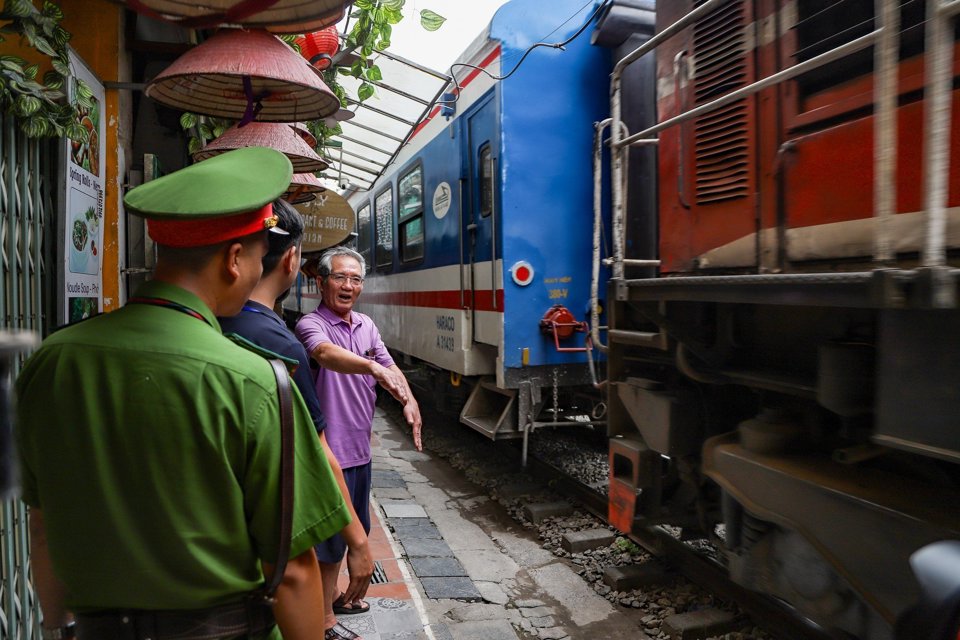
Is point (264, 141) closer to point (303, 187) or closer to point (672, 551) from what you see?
point (303, 187)

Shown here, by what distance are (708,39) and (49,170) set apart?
3.05 m

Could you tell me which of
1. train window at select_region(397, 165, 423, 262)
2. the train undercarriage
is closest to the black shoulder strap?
the train undercarriage

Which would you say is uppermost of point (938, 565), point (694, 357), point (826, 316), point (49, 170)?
point (49, 170)

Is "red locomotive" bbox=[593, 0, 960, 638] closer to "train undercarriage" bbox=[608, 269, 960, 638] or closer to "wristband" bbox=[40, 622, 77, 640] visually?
"train undercarriage" bbox=[608, 269, 960, 638]

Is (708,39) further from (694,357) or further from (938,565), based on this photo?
(938,565)

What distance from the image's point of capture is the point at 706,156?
334cm

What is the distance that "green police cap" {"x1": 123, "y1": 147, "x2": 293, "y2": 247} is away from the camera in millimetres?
1291

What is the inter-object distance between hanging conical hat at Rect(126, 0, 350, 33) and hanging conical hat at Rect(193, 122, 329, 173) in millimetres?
544

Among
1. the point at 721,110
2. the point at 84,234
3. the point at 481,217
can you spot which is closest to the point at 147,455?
the point at 84,234

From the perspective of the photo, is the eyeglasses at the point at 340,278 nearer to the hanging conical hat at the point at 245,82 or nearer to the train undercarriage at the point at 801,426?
the hanging conical hat at the point at 245,82

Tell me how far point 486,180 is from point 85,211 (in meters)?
3.33

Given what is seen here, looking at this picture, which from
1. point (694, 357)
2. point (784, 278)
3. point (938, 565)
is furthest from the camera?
point (694, 357)

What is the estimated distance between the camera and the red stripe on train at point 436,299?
17.9ft

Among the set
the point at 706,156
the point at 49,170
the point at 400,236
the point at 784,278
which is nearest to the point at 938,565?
the point at 784,278
